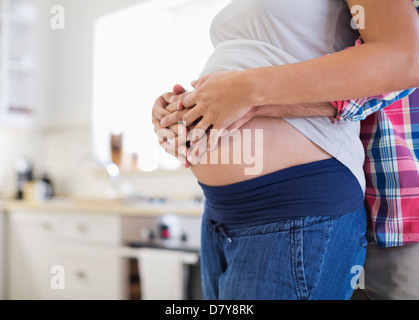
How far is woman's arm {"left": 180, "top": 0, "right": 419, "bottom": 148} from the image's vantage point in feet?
1.71

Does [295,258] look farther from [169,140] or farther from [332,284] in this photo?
[169,140]

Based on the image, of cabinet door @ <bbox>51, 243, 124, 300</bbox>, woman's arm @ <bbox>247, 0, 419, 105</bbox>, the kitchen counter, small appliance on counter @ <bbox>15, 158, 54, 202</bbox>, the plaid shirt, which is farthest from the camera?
small appliance on counter @ <bbox>15, 158, 54, 202</bbox>

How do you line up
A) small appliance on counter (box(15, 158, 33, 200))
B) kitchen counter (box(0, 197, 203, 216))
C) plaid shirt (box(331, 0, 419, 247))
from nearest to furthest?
plaid shirt (box(331, 0, 419, 247)) → kitchen counter (box(0, 197, 203, 216)) → small appliance on counter (box(15, 158, 33, 200))

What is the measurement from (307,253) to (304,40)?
32 cm

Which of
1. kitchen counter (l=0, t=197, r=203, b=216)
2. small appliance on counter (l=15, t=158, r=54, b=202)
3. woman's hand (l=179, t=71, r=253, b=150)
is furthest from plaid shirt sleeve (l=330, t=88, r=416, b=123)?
small appliance on counter (l=15, t=158, r=54, b=202)

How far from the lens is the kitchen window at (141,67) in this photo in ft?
7.86

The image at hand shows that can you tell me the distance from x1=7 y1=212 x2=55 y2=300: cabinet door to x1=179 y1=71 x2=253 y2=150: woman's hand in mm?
1844

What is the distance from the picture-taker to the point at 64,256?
2109mm

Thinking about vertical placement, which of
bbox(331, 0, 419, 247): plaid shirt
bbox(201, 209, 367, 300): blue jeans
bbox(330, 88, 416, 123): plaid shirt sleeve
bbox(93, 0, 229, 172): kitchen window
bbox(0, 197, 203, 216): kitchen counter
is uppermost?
bbox(93, 0, 229, 172): kitchen window

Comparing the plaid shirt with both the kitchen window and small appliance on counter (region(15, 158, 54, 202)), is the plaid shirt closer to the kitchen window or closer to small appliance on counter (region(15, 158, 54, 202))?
the kitchen window

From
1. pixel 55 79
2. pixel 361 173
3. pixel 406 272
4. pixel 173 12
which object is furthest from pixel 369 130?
pixel 55 79

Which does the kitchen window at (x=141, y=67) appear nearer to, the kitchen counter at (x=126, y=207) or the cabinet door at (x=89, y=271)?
the kitchen counter at (x=126, y=207)

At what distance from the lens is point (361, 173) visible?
64 cm

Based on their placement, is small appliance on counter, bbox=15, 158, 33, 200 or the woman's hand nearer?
the woman's hand
